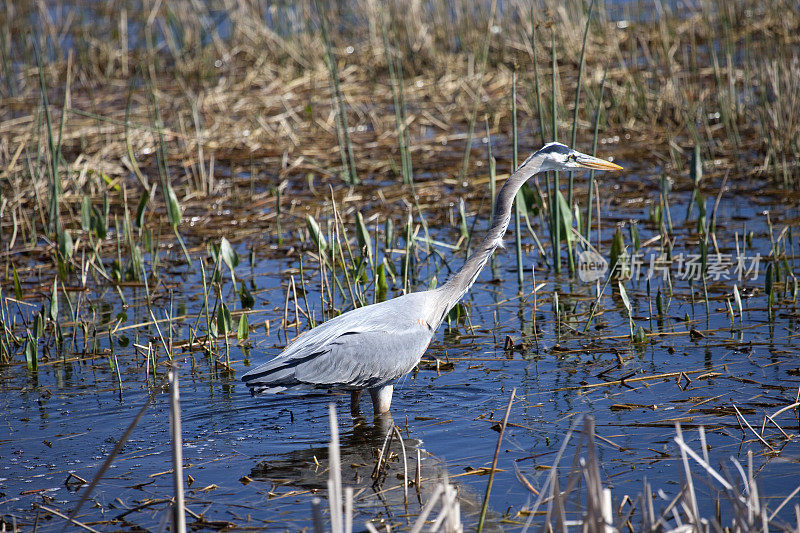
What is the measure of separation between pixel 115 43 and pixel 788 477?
13254mm

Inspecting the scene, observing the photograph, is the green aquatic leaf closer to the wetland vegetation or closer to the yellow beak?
the wetland vegetation

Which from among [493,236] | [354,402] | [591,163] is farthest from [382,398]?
[591,163]

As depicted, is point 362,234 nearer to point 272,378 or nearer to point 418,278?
point 418,278

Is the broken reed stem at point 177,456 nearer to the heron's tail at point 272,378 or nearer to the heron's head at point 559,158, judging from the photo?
the heron's tail at point 272,378

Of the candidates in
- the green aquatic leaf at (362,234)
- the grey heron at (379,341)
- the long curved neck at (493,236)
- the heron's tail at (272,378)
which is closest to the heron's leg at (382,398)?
the grey heron at (379,341)

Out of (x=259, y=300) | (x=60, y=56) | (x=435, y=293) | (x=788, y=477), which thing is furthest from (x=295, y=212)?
(x=60, y=56)

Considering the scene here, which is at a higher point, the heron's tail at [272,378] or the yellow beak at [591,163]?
the yellow beak at [591,163]

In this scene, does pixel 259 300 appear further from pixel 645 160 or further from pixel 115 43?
pixel 115 43

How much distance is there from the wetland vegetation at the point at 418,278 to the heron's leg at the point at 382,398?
0.37ft

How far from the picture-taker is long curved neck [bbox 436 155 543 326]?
480 centimetres

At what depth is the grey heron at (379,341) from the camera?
14.8 ft

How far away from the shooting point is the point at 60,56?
14.0 m

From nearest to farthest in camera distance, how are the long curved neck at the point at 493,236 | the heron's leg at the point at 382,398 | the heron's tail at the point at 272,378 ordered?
the heron's tail at the point at 272,378 < the heron's leg at the point at 382,398 < the long curved neck at the point at 493,236

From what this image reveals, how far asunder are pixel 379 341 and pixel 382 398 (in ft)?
1.07
